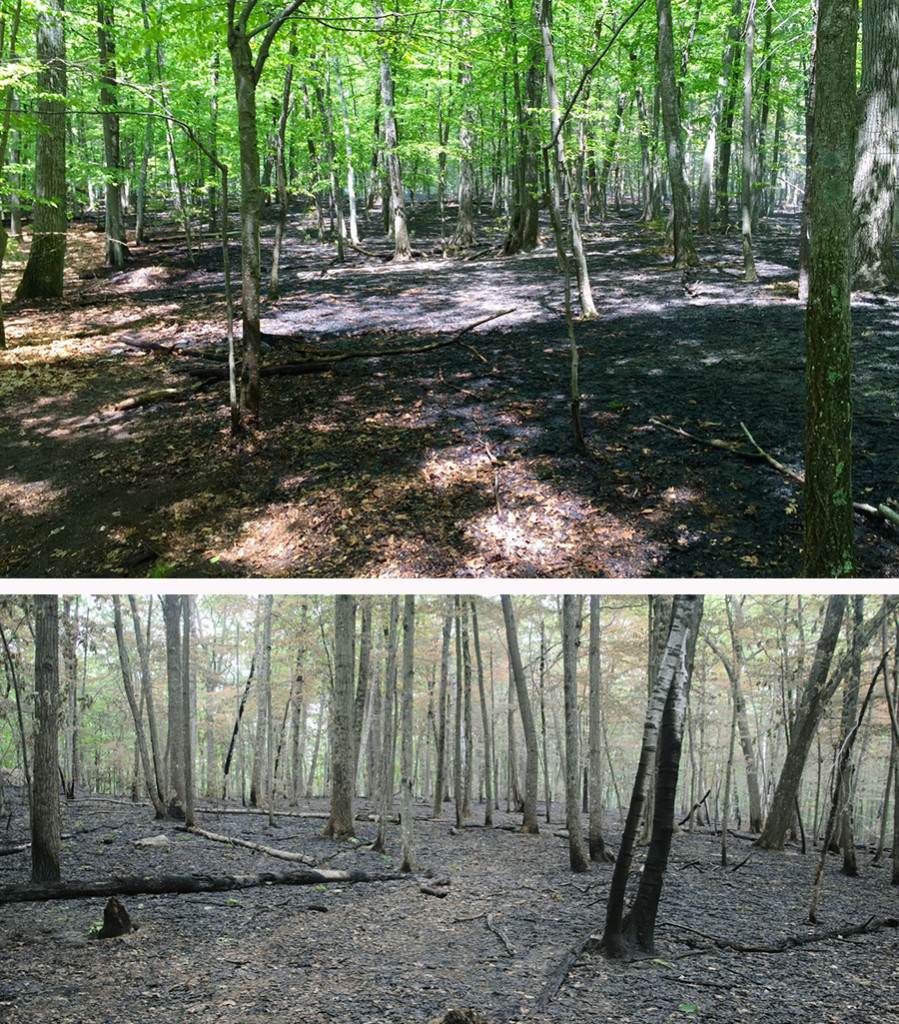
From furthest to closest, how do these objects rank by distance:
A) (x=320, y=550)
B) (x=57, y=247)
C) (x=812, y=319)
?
(x=57, y=247)
(x=320, y=550)
(x=812, y=319)

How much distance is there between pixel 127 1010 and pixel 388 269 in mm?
9213

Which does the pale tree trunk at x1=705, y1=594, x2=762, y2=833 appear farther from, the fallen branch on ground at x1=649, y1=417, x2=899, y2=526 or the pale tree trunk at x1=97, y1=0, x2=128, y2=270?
the pale tree trunk at x1=97, y1=0, x2=128, y2=270

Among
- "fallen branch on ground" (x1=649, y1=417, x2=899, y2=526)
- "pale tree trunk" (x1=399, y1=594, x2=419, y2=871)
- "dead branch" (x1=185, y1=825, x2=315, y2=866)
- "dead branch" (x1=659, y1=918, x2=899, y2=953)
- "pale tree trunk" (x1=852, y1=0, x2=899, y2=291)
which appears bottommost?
"dead branch" (x1=185, y1=825, x2=315, y2=866)

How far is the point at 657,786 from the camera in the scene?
501cm

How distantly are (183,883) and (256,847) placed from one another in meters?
1.71

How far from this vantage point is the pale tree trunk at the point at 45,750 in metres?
6.00

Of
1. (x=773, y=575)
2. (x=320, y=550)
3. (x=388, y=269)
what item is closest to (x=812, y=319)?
(x=773, y=575)

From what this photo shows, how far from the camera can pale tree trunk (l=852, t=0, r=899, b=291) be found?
6.50 m

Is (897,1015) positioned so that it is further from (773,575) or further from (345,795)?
(345,795)

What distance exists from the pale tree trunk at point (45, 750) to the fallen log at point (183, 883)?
1.07ft

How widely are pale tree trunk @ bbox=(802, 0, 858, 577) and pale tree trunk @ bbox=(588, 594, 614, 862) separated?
14.8 ft

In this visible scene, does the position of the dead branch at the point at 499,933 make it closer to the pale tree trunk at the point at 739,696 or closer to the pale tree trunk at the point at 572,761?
the pale tree trunk at the point at 572,761

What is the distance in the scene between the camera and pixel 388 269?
35.4ft

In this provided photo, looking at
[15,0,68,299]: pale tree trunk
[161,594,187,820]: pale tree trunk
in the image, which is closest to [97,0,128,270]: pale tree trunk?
[15,0,68,299]: pale tree trunk
